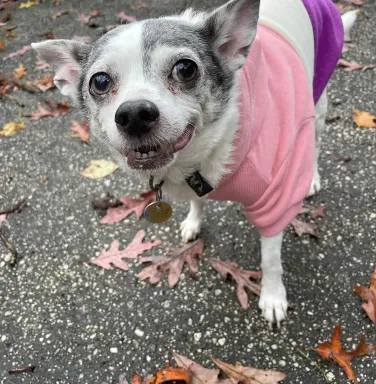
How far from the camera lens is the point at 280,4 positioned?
2.35 meters

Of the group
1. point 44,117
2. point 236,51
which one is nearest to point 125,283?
point 236,51

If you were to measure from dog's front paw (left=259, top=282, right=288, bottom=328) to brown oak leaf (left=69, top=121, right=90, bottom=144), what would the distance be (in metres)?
2.16

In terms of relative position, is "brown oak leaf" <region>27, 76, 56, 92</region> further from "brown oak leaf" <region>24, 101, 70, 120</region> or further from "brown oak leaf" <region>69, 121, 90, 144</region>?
"brown oak leaf" <region>69, 121, 90, 144</region>

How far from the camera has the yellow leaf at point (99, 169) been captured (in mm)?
3470

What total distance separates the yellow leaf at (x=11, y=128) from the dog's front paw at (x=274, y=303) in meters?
2.82

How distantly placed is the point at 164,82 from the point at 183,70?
96 mm

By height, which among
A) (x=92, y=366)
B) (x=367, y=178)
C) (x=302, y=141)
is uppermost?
(x=302, y=141)

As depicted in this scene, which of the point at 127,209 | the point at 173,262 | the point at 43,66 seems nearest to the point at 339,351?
the point at 173,262

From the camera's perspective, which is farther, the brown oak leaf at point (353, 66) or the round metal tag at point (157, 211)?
the brown oak leaf at point (353, 66)

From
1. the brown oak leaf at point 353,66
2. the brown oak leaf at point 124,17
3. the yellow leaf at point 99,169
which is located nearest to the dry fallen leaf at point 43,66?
the brown oak leaf at point 124,17

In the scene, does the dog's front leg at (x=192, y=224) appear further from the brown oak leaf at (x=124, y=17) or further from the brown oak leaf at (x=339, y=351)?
the brown oak leaf at (x=124, y=17)

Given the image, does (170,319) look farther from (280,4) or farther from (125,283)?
(280,4)

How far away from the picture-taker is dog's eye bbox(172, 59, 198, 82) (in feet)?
5.73

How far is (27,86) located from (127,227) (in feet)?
7.82
